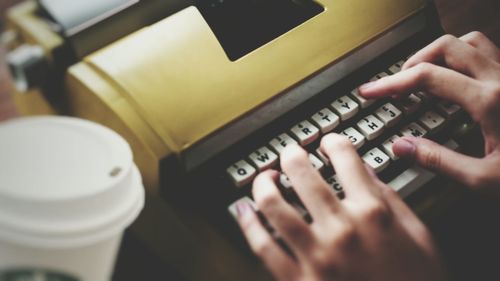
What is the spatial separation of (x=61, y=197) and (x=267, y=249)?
318mm

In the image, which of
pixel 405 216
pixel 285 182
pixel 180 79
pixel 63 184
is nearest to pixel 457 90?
pixel 405 216

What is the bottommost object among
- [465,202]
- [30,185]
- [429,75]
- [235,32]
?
[465,202]

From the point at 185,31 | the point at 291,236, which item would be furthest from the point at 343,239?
the point at 185,31

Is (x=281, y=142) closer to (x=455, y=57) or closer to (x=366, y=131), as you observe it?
(x=366, y=131)

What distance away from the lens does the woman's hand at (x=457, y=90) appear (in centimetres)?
95

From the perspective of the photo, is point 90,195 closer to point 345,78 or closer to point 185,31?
point 185,31

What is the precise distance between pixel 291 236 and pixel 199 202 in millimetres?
182

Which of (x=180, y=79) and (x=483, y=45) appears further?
(x=483, y=45)

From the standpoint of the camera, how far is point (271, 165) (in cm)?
92

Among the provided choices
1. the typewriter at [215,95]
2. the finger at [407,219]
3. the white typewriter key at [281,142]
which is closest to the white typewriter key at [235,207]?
the typewriter at [215,95]

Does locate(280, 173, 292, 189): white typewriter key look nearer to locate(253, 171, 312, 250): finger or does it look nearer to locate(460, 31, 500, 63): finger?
locate(253, 171, 312, 250): finger

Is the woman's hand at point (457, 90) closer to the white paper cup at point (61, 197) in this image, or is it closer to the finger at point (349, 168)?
the finger at point (349, 168)

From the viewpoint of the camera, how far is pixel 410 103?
3.38 ft

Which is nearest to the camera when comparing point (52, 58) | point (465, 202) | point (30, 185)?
point (30, 185)
